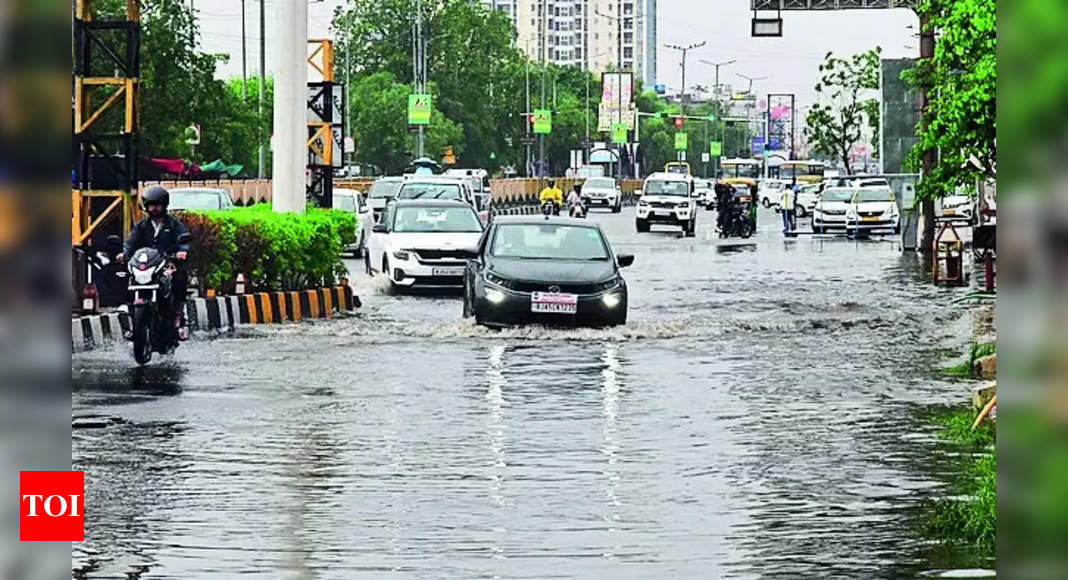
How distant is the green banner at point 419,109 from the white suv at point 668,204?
1171 inches

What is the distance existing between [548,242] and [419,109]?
71.3 meters

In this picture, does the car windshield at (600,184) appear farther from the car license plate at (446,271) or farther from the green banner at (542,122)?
the car license plate at (446,271)

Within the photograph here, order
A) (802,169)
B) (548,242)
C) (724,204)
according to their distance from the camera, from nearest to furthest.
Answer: (548,242), (724,204), (802,169)

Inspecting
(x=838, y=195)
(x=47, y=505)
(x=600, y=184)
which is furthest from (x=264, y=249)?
(x=600, y=184)

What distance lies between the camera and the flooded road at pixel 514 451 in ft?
27.2

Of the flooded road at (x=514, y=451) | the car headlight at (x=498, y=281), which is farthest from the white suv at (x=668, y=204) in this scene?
the car headlight at (x=498, y=281)

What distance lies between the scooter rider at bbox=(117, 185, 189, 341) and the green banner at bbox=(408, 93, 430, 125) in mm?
75214

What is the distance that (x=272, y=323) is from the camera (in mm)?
24312

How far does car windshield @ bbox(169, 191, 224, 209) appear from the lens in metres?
36.5

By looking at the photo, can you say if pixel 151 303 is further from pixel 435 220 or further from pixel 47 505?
pixel 47 505

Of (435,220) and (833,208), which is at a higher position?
(435,220)

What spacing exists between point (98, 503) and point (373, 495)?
4.42ft

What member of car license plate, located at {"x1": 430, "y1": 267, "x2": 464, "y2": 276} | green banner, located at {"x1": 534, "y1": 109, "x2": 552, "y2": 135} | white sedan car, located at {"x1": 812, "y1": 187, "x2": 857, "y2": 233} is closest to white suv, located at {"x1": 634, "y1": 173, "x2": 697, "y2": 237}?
white sedan car, located at {"x1": 812, "y1": 187, "x2": 857, "y2": 233}

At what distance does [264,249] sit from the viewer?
25.0 meters
